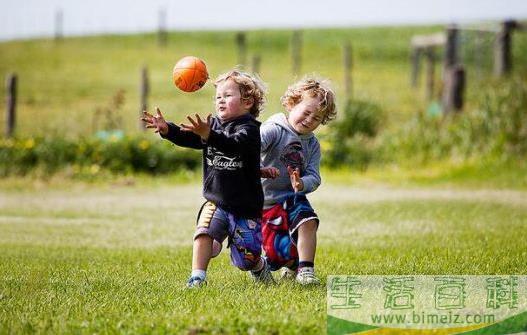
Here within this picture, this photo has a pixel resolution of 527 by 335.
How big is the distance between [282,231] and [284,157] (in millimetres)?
595

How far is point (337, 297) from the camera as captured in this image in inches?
267

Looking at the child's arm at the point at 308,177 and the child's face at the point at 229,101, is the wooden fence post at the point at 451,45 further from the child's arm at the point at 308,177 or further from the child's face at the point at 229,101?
the child's face at the point at 229,101

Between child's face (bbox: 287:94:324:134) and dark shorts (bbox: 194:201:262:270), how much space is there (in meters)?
0.89

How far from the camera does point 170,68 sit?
169 ft

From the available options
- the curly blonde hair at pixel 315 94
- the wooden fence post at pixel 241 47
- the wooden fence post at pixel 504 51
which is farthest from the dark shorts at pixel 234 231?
the wooden fence post at pixel 241 47

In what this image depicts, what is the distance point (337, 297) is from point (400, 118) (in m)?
23.8

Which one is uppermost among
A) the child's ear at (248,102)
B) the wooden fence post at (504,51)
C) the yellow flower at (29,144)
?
the wooden fence post at (504,51)

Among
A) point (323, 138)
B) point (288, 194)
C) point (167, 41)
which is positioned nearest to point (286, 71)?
point (167, 41)

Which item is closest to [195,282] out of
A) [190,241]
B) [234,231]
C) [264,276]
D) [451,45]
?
[234,231]

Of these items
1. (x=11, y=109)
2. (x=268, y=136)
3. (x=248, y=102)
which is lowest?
(x=11, y=109)

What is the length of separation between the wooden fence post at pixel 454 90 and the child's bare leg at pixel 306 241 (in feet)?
52.7

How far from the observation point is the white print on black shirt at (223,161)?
741cm

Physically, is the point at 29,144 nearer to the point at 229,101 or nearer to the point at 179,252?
the point at 179,252

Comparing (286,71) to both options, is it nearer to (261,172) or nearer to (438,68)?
Result: (438,68)
